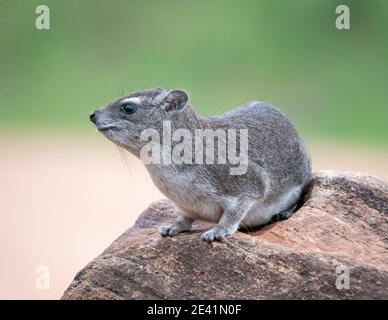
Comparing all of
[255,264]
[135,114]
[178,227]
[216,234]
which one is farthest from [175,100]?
[255,264]

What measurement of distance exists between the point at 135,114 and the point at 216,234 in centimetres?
142

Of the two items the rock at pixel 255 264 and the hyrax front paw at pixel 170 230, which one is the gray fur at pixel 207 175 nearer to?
the hyrax front paw at pixel 170 230

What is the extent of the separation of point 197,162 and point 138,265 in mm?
1191

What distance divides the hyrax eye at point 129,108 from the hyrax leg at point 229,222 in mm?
1332

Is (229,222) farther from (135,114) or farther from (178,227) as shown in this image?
(135,114)

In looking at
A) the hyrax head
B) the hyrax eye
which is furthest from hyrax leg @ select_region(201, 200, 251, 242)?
the hyrax eye

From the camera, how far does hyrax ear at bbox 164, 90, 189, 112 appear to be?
27.4 ft

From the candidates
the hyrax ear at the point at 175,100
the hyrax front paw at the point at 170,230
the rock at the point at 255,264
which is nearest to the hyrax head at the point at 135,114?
the hyrax ear at the point at 175,100

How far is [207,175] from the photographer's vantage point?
8.28 m

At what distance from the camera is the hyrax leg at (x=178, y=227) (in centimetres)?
823

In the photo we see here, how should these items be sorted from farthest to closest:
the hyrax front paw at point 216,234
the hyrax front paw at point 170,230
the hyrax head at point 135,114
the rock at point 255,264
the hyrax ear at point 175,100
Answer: the hyrax ear at point 175,100 < the hyrax front paw at point 170,230 < the hyrax head at point 135,114 < the hyrax front paw at point 216,234 < the rock at point 255,264

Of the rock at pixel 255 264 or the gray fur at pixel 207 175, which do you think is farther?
the gray fur at pixel 207 175

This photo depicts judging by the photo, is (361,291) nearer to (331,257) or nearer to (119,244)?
(331,257)
